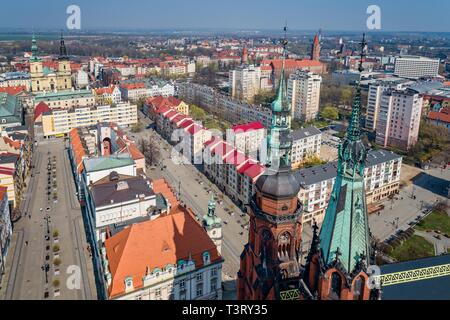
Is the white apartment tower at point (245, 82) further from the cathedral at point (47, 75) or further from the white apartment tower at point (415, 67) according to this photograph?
A: the white apartment tower at point (415, 67)

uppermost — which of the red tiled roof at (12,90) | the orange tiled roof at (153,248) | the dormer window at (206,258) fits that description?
the red tiled roof at (12,90)

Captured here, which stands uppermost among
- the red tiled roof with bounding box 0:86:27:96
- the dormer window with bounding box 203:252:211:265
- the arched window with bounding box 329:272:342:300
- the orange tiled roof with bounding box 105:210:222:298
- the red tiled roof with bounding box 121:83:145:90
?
the arched window with bounding box 329:272:342:300

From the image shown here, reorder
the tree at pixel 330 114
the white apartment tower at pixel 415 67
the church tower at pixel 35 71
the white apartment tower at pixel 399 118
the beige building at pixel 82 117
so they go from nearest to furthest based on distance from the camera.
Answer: the white apartment tower at pixel 399 118
the beige building at pixel 82 117
the tree at pixel 330 114
the church tower at pixel 35 71
the white apartment tower at pixel 415 67

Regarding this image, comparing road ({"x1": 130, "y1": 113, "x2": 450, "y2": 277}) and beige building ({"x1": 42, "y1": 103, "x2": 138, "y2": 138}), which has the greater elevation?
beige building ({"x1": 42, "y1": 103, "x2": 138, "y2": 138})

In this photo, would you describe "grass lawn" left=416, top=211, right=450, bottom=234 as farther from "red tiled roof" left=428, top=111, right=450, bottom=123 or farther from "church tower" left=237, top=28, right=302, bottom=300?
"red tiled roof" left=428, top=111, right=450, bottom=123

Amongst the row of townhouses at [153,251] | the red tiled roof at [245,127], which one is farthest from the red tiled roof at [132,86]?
the row of townhouses at [153,251]

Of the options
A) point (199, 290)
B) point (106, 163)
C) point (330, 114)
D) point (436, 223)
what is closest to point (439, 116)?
point (330, 114)

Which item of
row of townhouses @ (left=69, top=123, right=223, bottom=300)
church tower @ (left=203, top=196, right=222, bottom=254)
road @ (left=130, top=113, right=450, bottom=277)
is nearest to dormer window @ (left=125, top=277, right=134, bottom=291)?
row of townhouses @ (left=69, top=123, right=223, bottom=300)
